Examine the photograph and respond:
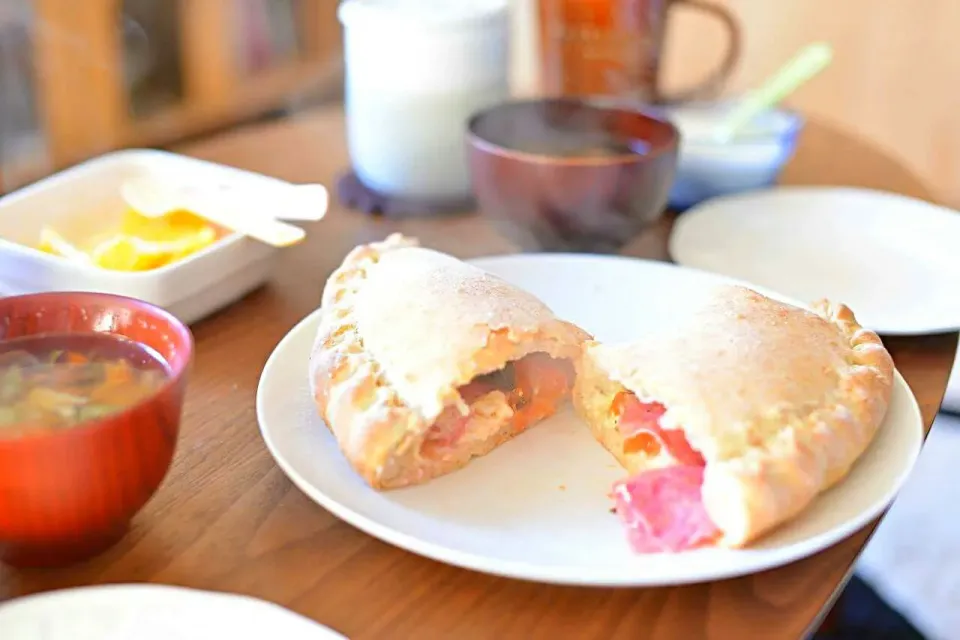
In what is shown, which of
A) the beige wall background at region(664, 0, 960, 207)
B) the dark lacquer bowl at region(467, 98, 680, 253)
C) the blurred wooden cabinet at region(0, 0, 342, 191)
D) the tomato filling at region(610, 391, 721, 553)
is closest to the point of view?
the tomato filling at region(610, 391, 721, 553)

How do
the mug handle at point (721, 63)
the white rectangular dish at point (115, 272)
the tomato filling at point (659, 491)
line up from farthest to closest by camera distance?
the mug handle at point (721, 63) < the white rectangular dish at point (115, 272) < the tomato filling at point (659, 491)

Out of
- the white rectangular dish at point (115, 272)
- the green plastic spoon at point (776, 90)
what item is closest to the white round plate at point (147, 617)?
the white rectangular dish at point (115, 272)

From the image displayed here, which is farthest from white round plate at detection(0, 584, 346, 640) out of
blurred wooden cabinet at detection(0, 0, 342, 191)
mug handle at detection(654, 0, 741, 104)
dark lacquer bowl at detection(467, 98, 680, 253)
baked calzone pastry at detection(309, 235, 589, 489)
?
blurred wooden cabinet at detection(0, 0, 342, 191)

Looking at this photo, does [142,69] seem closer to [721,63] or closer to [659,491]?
[721,63]

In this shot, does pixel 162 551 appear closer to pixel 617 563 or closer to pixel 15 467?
pixel 15 467

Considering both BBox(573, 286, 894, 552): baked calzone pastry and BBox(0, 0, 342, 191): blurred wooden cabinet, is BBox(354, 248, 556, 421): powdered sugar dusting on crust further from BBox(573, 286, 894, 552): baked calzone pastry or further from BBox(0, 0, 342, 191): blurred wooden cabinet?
BBox(0, 0, 342, 191): blurred wooden cabinet

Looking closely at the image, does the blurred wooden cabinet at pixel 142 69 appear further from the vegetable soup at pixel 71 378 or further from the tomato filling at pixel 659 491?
the tomato filling at pixel 659 491
